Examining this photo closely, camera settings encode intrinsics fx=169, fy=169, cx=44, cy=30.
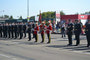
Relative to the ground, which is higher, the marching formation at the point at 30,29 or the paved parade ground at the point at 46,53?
the marching formation at the point at 30,29

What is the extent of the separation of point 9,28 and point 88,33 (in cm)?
1125

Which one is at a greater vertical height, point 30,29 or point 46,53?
point 30,29

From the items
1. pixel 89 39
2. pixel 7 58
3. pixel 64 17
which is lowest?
pixel 7 58

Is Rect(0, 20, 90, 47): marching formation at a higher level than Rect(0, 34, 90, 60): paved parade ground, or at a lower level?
higher

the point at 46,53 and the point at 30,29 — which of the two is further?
the point at 30,29

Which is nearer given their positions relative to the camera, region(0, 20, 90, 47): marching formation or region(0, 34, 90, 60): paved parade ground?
region(0, 34, 90, 60): paved parade ground

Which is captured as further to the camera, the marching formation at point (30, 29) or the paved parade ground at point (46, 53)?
the marching formation at point (30, 29)

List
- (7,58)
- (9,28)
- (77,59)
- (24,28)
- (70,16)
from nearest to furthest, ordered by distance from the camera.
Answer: (77,59)
(7,58)
(24,28)
(9,28)
(70,16)

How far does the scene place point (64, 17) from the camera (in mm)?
36969

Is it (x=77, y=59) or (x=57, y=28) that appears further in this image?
(x=57, y=28)

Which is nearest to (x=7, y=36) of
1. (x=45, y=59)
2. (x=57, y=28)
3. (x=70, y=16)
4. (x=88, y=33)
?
(x=57, y=28)

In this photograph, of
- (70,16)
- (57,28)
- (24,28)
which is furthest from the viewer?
(70,16)

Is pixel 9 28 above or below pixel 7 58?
above

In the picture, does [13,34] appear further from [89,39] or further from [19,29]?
[89,39]
